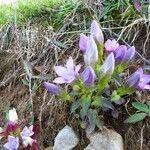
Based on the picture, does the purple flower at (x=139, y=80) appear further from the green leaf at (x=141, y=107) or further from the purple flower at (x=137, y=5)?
the purple flower at (x=137, y=5)

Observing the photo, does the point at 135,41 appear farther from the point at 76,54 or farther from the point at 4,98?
the point at 4,98

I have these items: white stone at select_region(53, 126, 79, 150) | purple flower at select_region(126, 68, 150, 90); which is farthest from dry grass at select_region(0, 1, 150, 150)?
purple flower at select_region(126, 68, 150, 90)

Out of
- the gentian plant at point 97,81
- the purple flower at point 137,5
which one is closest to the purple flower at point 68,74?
the gentian plant at point 97,81

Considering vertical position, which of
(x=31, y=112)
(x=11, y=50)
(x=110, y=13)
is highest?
(x=110, y=13)

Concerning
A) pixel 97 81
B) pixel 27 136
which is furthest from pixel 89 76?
pixel 27 136

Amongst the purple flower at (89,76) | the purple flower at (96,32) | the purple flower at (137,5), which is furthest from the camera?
the purple flower at (137,5)

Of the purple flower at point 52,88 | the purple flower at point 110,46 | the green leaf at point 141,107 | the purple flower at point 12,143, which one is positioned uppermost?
the purple flower at point 110,46

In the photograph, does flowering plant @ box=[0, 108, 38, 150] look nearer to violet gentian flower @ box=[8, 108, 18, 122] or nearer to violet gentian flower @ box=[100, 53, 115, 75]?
violet gentian flower @ box=[8, 108, 18, 122]

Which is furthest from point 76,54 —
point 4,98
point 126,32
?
point 4,98
